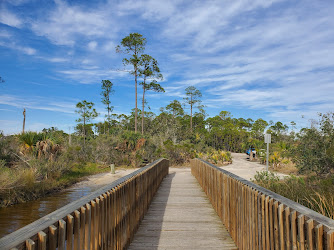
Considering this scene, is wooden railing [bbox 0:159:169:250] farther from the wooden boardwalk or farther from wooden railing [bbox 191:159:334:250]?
wooden railing [bbox 191:159:334:250]

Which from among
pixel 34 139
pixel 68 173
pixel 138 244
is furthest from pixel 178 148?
pixel 138 244

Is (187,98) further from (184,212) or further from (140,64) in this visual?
(184,212)

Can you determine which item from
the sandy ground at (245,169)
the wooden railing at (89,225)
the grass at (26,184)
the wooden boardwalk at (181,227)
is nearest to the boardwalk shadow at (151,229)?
the wooden boardwalk at (181,227)

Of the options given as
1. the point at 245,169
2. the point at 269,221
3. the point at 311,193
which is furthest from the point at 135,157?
the point at 269,221

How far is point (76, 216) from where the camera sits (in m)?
2.03

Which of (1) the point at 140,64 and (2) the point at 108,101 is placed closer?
(1) the point at 140,64

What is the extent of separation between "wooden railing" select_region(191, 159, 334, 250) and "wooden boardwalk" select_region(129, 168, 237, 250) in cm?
32

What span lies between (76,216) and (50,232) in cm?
36

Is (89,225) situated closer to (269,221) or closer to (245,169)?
(269,221)

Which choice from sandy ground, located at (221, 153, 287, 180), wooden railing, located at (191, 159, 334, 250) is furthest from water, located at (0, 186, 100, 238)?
sandy ground, located at (221, 153, 287, 180)

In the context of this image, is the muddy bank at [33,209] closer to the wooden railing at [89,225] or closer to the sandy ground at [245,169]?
the wooden railing at [89,225]

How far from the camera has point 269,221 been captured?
102 inches

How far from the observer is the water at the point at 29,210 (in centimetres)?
814

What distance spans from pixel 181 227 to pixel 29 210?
7623mm
